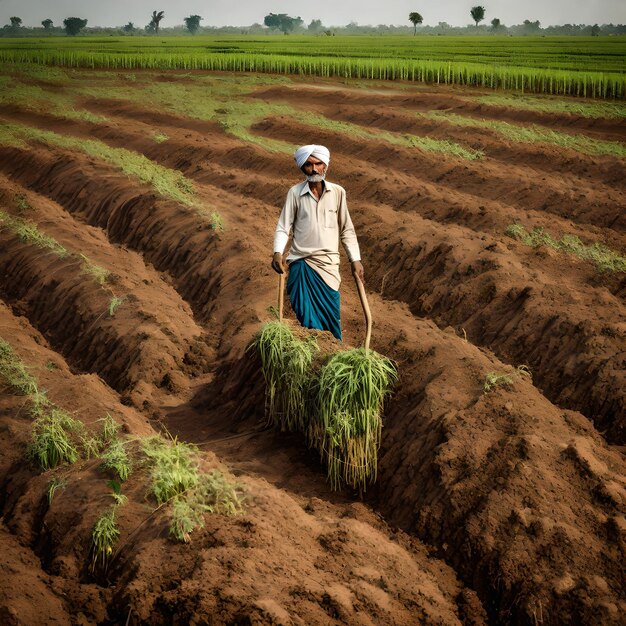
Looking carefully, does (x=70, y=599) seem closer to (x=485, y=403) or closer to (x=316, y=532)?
(x=316, y=532)

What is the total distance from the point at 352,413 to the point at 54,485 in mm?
1797

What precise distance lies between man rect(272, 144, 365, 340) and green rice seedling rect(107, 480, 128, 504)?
77.8 inches

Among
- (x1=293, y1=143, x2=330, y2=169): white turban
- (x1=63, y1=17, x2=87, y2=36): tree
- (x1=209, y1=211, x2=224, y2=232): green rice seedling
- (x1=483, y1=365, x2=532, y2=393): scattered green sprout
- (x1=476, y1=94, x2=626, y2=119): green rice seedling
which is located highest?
(x1=63, y1=17, x2=87, y2=36): tree

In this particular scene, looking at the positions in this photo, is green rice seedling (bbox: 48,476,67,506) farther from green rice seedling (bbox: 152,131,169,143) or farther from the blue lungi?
green rice seedling (bbox: 152,131,169,143)

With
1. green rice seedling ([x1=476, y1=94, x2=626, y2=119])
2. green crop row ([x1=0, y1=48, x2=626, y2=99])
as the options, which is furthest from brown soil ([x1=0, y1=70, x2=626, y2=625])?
green crop row ([x1=0, y1=48, x2=626, y2=99])

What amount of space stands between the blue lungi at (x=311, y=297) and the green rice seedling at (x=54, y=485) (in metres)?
2.12

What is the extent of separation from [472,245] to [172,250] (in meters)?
3.74

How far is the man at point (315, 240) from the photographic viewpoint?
5.72 meters

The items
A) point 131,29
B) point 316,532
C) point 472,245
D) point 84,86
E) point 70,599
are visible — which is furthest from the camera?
point 131,29

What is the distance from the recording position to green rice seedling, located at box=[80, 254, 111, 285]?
8555 millimetres

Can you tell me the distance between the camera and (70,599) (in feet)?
12.6

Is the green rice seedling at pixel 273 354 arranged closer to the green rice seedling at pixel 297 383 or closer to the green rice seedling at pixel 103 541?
the green rice seedling at pixel 297 383

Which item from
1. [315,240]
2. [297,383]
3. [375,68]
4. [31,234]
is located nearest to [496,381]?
[297,383]

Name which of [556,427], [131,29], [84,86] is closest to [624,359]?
[556,427]
